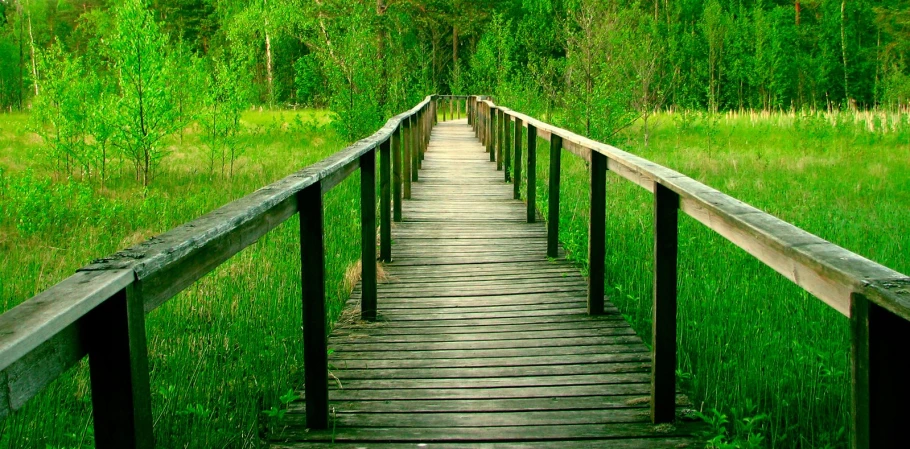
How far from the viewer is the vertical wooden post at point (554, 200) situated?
6031 mm

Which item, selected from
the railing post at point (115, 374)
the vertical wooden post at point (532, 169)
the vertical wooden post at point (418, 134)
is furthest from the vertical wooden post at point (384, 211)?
the vertical wooden post at point (418, 134)

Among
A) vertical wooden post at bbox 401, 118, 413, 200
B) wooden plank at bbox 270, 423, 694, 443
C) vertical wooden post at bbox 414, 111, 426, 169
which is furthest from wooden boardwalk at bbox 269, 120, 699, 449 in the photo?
vertical wooden post at bbox 414, 111, 426, 169

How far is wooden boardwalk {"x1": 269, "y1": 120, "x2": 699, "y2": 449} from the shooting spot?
3100mm

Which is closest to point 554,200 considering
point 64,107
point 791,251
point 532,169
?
point 532,169

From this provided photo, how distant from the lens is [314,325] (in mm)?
3119

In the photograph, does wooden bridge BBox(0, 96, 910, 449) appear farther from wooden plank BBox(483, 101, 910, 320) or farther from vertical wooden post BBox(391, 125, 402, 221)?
vertical wooden post BBox(391, 125, 402, 221)

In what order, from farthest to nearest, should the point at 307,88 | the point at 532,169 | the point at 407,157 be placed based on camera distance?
the point at 307,88, the point at 407,157, the point at 532,169

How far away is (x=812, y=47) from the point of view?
40.4 m

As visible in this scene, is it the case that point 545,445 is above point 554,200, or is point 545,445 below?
below

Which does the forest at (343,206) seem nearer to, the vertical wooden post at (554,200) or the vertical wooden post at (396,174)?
the vertical wooden post at (554,200)

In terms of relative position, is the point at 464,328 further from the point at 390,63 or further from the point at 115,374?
the point at 390,63

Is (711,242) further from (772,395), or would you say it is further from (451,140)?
(451,140)

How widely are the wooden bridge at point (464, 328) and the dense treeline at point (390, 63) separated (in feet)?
19.1

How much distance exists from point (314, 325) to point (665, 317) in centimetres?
142
